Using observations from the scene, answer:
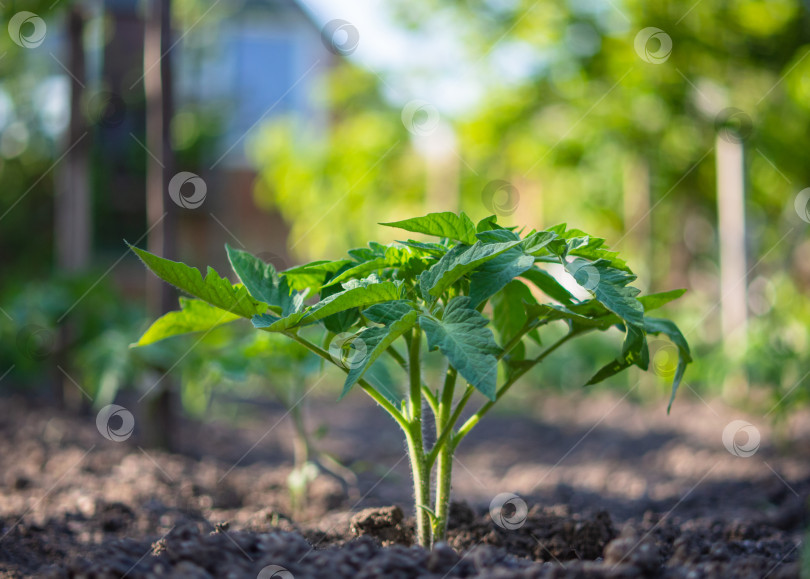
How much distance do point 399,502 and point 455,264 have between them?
1740 mm

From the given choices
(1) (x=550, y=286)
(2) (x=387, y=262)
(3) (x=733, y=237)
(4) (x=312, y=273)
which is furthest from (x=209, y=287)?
→ (3) (x=733, y=237)

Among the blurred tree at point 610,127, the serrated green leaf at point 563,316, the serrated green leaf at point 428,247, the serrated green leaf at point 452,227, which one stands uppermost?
the blurred tree at point 610,127

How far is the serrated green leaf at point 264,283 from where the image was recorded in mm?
1427

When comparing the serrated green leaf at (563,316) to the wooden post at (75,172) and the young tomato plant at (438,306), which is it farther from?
the wooden post at (75,172)

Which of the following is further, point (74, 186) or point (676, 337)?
point (74, 186)

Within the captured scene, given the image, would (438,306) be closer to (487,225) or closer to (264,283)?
(487,225)

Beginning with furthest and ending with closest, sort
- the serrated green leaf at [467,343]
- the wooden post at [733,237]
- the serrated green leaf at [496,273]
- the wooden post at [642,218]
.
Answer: the wooden post at [642,218] < the wooden post at [733,237] < the serrated green leaf at [496,273] < the serrated green leaf at [467,343]

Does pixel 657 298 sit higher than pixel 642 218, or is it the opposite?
pixel 642 218

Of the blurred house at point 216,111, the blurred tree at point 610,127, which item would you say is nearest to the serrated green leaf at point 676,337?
the blurred tree at point 610,127

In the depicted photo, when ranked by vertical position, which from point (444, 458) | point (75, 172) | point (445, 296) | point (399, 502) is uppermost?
point (75, 172)

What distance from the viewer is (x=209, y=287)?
136 centimetres

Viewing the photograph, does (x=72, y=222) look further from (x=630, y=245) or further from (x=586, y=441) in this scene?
(x=630, y=245)

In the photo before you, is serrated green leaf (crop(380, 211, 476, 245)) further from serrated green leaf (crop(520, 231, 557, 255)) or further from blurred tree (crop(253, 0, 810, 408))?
blurred tree (crop(253, 0, 810, 408))

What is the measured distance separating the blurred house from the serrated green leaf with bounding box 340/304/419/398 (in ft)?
40.1
